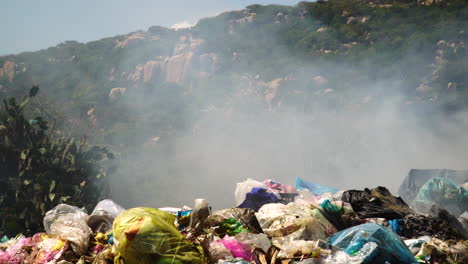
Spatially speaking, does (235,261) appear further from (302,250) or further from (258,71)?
(258,71)

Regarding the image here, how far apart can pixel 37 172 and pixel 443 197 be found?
500 cm

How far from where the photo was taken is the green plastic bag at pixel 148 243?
1.96 metres

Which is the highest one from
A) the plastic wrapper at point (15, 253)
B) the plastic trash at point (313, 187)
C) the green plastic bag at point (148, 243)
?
the green plastic bag at point (148, 243)

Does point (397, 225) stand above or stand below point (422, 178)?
above

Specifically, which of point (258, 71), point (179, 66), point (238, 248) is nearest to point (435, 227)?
point (238, 248)

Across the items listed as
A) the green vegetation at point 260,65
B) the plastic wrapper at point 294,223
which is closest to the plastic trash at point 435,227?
the plastic wrapper at point 294,223

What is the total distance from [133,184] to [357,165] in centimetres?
677

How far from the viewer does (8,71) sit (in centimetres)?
2127

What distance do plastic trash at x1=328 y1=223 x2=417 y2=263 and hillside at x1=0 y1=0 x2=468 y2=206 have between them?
11.1m

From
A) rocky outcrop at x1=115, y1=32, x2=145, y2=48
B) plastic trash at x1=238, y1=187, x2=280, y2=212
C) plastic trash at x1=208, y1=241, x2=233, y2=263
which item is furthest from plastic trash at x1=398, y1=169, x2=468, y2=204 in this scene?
rocky outcrop at x1=115, y1=32, x2=145, y2=48

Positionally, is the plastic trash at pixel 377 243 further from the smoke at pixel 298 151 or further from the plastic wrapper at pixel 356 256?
the smoke at pixel 298 151

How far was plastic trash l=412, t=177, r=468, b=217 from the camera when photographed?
3736 millimetres

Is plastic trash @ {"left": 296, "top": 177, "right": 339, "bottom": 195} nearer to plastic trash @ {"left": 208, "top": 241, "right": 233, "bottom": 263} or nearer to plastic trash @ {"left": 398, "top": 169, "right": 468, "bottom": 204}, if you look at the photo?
plastic trash @ {"left": 398, "top": 169, "right": 468, "bottom": 204}

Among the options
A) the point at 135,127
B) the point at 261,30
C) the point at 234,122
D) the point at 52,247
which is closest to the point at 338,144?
the point at 234,122
